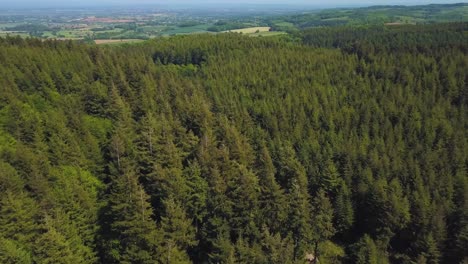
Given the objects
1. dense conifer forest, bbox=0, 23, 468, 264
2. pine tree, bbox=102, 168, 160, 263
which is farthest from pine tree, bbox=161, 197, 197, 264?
pine tree, bbox=102, 168, 160, 263

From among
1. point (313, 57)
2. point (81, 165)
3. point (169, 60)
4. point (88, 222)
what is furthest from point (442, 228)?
A: point (169, 60)

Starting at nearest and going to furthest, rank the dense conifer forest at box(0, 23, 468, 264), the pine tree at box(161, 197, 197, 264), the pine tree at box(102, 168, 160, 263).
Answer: the pine tree at box(161, 197, 197, 264) < the pine tree at box(102, 168, 160, 263) < the dense conifer forest at box(0, 23, 468, 264)

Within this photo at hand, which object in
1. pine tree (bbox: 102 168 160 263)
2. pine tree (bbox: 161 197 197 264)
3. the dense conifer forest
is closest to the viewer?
pine tree (bbox: 161 197 197 264)

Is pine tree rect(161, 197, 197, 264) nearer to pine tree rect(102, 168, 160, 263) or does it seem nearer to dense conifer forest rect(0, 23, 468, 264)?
dense conifer forest rect(0, 23, 468, 264)

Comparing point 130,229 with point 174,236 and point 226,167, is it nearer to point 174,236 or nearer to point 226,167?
point 174,236

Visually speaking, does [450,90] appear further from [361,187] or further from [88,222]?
[88,222]

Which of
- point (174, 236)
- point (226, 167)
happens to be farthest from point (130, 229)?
point (226, 167)

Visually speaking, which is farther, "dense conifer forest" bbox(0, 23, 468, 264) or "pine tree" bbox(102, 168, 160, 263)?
"dense conifer forest" bbox(0, 23, 468, 264)

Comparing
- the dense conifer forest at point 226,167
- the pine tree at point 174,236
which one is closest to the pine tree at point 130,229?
the dense conifer forest at point 226,167
